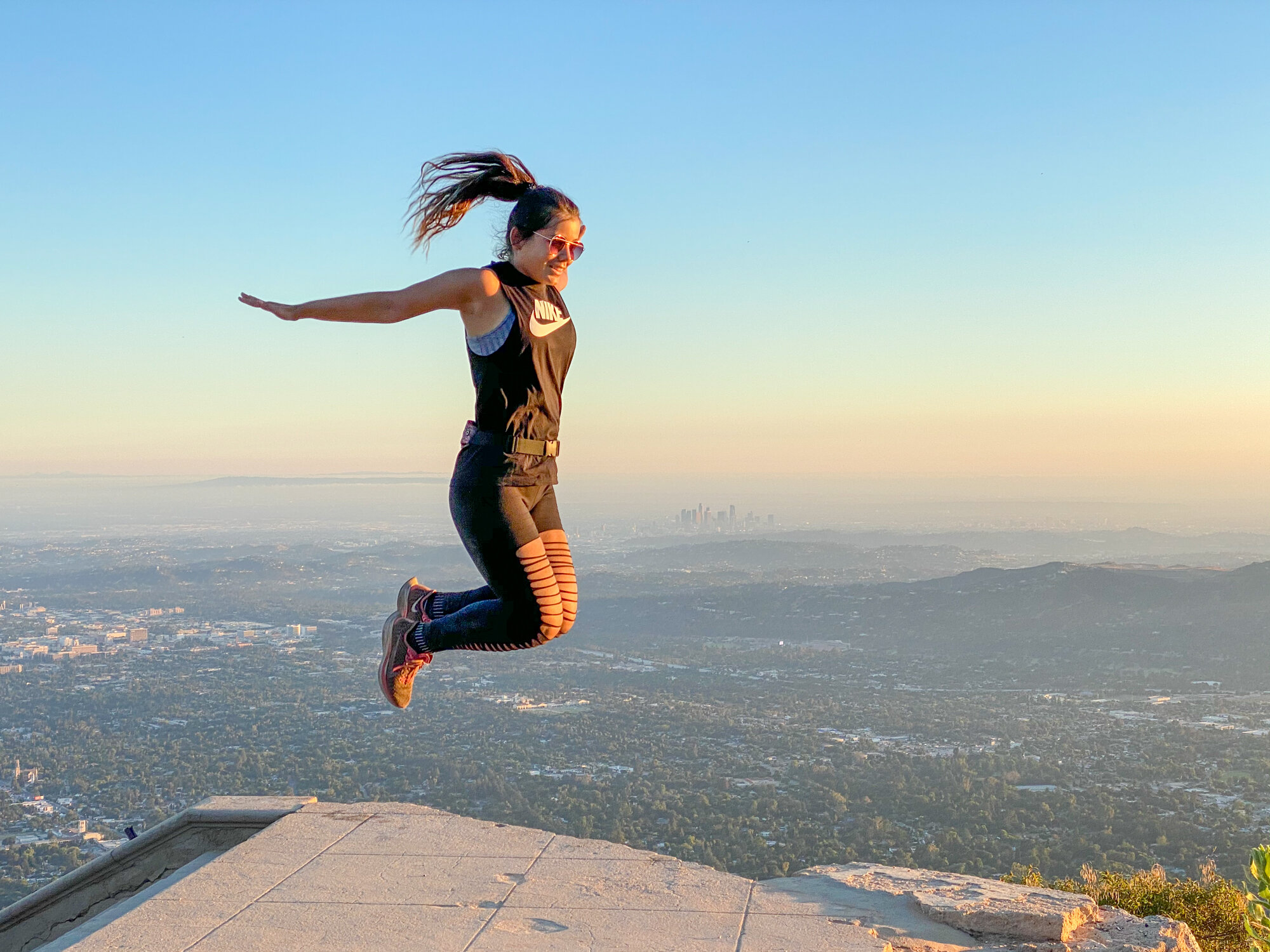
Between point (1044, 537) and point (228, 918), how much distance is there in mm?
202014

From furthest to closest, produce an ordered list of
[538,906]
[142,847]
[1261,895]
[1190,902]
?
[1190,902]
[142,847]
[1261,895]
[538,906]

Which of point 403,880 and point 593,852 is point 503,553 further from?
point 593,852

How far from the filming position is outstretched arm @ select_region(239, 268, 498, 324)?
12.6ft

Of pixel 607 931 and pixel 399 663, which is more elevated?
pixel 399 663

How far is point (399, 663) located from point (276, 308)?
194cm

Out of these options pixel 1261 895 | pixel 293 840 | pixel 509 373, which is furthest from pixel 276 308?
pixel 1261 895

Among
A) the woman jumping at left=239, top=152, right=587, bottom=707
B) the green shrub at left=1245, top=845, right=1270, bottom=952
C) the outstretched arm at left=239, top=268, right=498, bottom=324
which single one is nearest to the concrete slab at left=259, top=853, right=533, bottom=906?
the woman jumping at left=239, top=152, right=587, bottom=707

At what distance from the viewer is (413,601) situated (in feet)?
16.8

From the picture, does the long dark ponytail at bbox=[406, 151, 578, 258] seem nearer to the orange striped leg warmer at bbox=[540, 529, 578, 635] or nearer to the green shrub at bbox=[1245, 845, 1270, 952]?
the orange striped leg warmer at bbox=[540, 529, 578, 635]

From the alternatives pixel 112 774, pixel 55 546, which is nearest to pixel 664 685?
pixel 112 774

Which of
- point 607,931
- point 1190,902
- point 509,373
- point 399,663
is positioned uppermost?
point 509,373

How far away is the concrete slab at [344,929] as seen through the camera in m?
3.74

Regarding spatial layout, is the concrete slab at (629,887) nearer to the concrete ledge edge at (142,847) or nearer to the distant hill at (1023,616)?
the concrete ledge edge at (142,847)

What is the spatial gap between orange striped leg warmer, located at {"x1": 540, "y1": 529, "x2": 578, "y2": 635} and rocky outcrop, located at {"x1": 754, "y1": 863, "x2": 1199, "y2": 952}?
146cm
